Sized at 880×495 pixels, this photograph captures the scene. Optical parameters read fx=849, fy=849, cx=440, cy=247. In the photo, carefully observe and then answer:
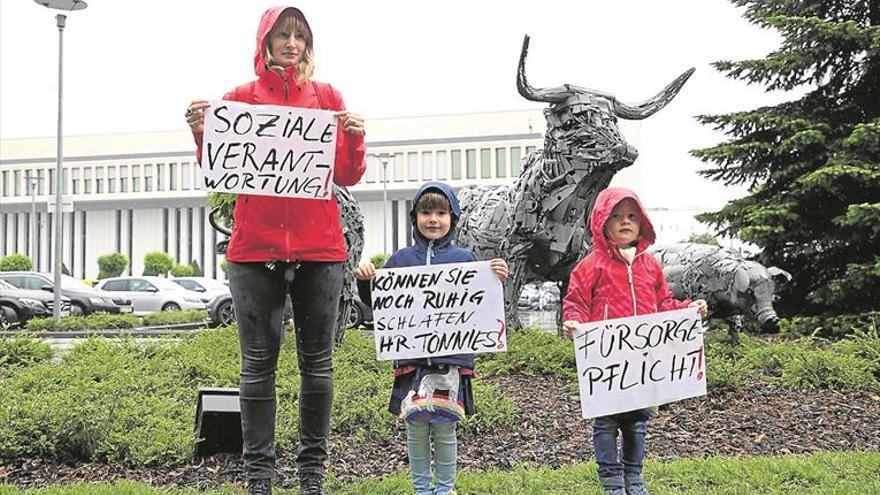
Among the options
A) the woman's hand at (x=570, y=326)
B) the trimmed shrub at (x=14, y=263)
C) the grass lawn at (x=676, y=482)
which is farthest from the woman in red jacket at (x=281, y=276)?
the trimmed shrub at (x=14, y=263)

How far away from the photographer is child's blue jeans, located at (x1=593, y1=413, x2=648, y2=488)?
424 centimetres

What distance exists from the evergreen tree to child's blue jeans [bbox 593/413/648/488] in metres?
8.37

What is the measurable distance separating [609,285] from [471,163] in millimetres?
61799

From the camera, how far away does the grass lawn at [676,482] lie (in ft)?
15.3

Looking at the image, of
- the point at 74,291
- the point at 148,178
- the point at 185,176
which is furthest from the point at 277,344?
the point at 148,178

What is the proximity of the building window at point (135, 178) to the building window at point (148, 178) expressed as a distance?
23.6 inches

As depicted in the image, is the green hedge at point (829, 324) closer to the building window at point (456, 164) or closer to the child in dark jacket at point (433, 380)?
the child in dark jacket at point (433, 380)

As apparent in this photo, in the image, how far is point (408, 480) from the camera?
15.9ft

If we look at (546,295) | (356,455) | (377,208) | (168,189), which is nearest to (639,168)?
(377,208)

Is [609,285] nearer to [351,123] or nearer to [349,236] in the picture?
[351,123]

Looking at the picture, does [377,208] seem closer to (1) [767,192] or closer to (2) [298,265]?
(1) [767,192]

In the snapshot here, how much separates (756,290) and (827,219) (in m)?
4.60

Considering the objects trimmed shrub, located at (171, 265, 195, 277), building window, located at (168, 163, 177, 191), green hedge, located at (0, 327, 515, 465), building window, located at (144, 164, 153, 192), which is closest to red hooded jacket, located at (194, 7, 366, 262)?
green hedge, located at (0, 327, 515, 465)

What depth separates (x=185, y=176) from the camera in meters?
75.2
